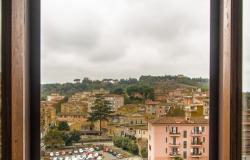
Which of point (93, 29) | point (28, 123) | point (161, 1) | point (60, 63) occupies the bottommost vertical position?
point (28, 123)

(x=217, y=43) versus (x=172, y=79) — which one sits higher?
(x=217, y=43)

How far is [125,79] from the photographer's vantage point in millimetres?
2529

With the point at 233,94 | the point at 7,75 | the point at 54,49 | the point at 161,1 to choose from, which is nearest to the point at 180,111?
the point at 233,94

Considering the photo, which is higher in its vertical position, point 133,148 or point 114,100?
point 114,100

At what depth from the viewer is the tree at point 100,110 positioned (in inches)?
99.5

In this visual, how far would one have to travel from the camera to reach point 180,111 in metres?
2.53

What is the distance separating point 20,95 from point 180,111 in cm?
95

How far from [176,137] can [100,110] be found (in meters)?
0.49

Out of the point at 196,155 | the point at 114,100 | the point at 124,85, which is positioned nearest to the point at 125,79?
the point at 124,85

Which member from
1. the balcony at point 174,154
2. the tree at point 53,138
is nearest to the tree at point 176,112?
the balcony at point 174,154

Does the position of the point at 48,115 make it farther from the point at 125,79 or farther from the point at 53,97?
the point at 125,79

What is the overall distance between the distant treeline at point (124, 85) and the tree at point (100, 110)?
8 cm

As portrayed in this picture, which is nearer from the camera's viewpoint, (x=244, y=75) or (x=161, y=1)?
Result: (x=244, y=75)

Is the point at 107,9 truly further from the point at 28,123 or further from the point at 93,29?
the point at 28,123
